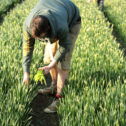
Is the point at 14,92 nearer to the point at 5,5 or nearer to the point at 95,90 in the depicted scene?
the point at 95,90

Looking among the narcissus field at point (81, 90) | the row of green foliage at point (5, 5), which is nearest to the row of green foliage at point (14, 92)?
the narcissus field at point (81, 90)

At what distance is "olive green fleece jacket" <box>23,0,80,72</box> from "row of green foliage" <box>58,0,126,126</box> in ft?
1.59

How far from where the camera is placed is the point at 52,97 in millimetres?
2842

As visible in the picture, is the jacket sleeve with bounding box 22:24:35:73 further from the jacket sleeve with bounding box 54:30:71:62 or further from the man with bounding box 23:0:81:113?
the jacket sleeve with bounding box 54:30:71:62

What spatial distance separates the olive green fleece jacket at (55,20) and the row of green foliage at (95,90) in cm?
48

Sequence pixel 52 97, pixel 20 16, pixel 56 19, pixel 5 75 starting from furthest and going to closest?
pixel 20 16, pixel 52 97, pixel 5 75, pixel 56 19

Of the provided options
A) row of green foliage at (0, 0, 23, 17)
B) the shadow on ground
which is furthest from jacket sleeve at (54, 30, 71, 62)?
row of green foliage at (0, 0, 23, 17)

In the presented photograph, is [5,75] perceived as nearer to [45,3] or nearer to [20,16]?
[45,3]

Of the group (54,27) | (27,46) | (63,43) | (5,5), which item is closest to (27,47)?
(27,46)

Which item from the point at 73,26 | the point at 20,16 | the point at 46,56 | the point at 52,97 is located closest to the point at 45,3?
the point at 73,26

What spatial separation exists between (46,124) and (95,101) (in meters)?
0.65

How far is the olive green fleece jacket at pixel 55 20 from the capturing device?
171cm

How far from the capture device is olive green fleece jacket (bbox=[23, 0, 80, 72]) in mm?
1705

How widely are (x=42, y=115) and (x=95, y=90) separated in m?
0.70
